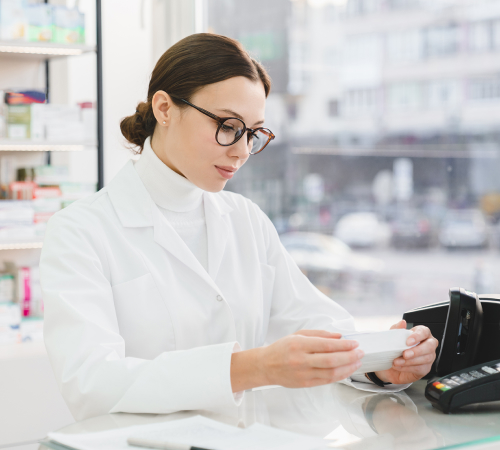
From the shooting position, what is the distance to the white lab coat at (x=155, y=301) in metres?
1.03

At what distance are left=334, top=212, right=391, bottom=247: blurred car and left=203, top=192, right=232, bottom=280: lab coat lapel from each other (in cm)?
289

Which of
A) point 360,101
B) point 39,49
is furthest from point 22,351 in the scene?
point 360,101

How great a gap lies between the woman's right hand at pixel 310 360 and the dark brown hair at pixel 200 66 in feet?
2.15

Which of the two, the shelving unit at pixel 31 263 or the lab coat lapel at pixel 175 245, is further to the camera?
the shelving unit at pixel 31 263

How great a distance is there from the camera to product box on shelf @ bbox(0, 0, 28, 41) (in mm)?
2637

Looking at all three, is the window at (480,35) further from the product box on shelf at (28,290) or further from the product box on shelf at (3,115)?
the product box on shelf at (28,290)

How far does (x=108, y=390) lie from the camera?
1039 millimetres

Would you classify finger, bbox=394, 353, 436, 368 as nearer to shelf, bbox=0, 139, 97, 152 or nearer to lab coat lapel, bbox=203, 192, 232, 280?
lab coat lapel, bbox=203, 192, 232, 280

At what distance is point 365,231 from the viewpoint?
446cm

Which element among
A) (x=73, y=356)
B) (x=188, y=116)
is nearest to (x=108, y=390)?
(x=73, y=356)

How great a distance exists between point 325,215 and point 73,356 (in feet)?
11.0

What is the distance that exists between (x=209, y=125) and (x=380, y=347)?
606 mm

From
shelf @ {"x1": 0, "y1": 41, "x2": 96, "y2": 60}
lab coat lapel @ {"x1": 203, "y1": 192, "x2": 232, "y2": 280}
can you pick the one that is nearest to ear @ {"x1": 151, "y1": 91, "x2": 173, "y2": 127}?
lab coat lapel @ {"x1": 203, "y1": 192, "x2": 232, "y2": 280}

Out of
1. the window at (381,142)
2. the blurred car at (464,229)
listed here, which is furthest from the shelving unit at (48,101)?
the blurred car at (464,229)
